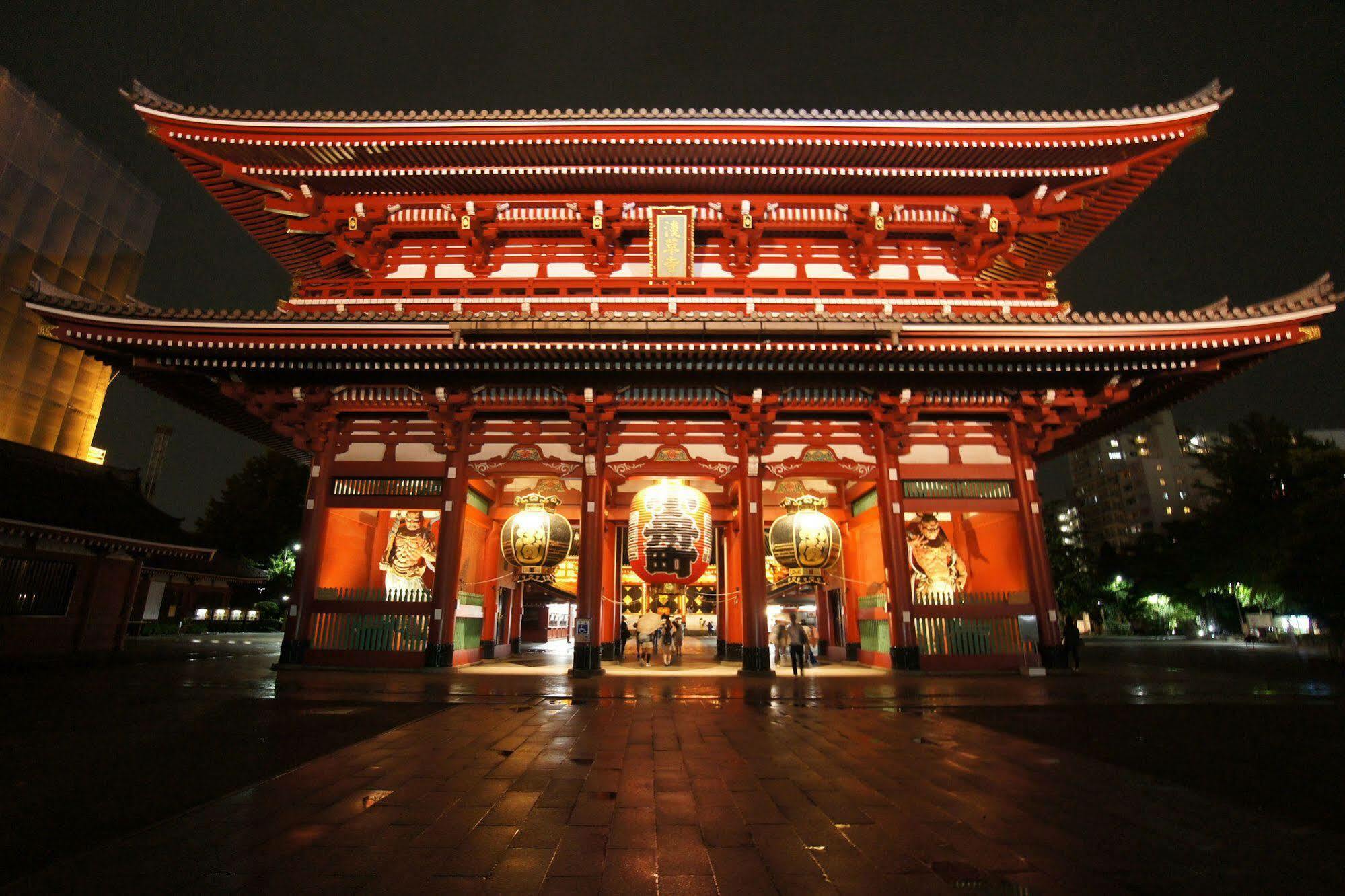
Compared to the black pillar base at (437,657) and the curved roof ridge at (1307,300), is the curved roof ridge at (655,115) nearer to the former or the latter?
the curved roof ridge at (1307,300)

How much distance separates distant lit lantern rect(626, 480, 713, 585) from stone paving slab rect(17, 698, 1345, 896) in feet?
20.4

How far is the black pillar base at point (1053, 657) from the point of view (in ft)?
40.7

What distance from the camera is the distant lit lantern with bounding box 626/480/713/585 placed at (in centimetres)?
1204

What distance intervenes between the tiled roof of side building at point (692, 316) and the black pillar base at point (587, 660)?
6810mm

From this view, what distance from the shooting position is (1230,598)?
39250mm

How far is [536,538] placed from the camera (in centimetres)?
1272

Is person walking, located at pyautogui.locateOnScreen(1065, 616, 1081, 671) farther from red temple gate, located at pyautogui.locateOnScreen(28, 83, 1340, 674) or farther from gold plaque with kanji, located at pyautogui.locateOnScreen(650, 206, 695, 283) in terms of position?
gold plaque with kanji, located at pyautogui.locateOnScreen(650, 206, 695, 283)

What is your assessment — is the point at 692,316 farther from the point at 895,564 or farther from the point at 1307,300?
the point at 1307,300

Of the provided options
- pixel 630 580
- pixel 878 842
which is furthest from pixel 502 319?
pixel 630 580

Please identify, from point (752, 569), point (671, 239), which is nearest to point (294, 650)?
point (752, 569)

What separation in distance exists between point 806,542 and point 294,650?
1123 cm

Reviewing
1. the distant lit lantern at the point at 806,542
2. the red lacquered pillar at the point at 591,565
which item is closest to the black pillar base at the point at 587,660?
the red lacquered pillar at the point at 591,565

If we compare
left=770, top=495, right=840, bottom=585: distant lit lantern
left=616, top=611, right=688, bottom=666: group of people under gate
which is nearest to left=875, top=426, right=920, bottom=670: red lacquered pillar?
left=770, top=495, right=840, bottom=585: distant lit lantern

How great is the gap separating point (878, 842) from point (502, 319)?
1079 cm
